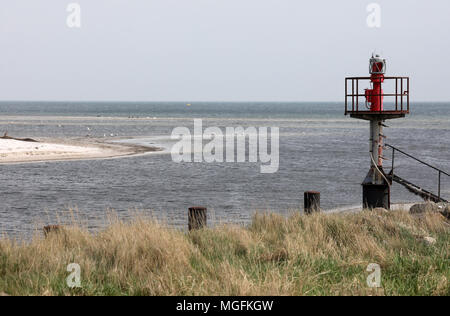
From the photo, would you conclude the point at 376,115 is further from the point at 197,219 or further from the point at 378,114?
the point at 197,219

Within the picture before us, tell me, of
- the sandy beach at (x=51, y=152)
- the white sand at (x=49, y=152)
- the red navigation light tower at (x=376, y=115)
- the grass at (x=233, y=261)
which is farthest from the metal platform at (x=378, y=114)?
the white sand at (x=49, y=152)

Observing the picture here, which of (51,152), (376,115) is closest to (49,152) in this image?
(51,152)

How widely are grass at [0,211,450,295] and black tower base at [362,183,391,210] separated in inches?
246

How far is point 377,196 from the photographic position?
18234mm

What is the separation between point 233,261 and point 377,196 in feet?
33.4

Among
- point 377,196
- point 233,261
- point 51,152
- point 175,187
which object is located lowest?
point 175,187

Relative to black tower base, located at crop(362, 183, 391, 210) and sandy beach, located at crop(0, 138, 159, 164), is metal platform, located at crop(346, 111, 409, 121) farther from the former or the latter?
sandy beach, located at crop(0, 138, 159, 164)

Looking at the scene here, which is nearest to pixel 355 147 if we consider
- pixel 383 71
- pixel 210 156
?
pixel 210 156

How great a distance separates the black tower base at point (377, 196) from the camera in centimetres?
1814

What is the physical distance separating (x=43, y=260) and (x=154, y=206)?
10872mm

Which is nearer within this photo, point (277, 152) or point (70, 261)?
point (70, 261)

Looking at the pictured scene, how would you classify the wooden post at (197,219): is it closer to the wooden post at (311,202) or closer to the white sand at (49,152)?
the wooden post at (311,202)

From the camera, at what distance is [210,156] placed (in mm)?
39344
